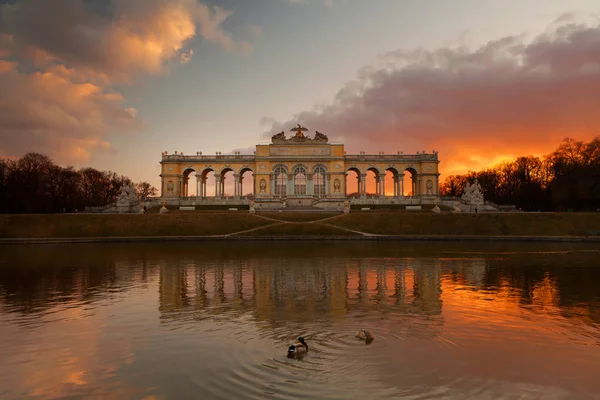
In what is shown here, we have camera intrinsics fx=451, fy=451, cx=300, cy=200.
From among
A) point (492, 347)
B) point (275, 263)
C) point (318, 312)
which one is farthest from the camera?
point (275, 263)

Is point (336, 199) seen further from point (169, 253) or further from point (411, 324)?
point (411, 324)

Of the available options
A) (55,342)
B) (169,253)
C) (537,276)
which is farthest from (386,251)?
(55,342)

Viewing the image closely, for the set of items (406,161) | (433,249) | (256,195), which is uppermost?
(406,161)

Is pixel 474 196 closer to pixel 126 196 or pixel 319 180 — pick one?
pixel 319 180

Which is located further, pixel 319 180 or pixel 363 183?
pixel 363 183

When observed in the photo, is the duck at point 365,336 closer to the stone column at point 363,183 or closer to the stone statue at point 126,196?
the stone statue at point 126,196

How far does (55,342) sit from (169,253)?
24004 mm

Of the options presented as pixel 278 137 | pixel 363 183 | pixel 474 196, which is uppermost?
pixel 278 137

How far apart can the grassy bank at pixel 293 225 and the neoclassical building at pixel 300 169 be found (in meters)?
24.9

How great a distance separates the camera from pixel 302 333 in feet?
43.9

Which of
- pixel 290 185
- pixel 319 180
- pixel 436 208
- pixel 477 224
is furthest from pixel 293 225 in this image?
pixel 319 180

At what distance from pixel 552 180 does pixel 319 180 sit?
4267 centimetres

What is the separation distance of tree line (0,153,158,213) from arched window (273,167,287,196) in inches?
1474

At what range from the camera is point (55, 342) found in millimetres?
12984
